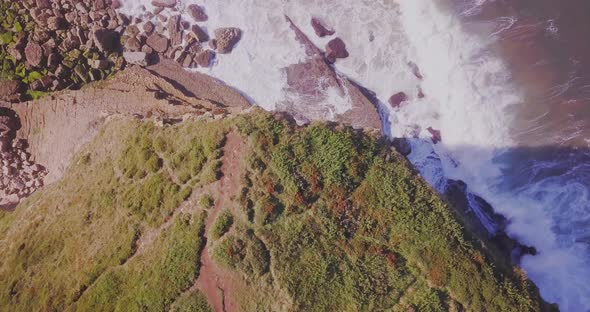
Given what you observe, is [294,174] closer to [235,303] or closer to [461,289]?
[235,303]

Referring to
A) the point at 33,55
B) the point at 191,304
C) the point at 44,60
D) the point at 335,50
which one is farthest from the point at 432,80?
the point at 33,55

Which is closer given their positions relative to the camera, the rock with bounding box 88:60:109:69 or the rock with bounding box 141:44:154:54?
the rock with bounding box 88:60:109:69

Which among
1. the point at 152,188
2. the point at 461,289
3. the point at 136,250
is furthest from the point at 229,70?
the point at 461,289

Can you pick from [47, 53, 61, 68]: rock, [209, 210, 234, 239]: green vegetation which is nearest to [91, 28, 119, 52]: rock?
[47, 53, 61, 68]: rock

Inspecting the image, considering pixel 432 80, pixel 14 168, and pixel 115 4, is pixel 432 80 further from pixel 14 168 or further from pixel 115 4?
pixel 14 168

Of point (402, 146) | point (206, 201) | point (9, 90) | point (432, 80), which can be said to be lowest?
point (9, 90)

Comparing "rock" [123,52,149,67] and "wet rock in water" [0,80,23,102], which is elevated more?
"rock" [123,52,149,67]

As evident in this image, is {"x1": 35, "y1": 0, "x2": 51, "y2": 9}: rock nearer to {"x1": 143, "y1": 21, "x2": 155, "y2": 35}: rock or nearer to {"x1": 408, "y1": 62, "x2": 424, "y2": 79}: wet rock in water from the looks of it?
{"x1": 143, "y1": 21, "x2": 155, "y2": 35}: rock
